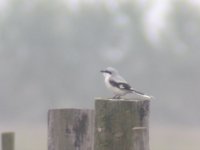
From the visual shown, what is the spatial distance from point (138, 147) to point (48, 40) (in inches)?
762

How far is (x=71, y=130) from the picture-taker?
5.75m

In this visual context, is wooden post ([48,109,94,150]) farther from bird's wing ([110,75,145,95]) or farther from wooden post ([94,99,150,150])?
bird's wing ([110,75,145,95])

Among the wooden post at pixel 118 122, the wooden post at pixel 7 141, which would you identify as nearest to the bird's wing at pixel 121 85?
the wooden post at pixel 7 141

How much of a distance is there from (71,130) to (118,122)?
1.57 feet

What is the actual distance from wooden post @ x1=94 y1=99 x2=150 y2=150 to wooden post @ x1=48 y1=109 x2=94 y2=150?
0.85ft

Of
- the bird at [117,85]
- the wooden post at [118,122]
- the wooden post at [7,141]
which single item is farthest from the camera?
the bird at [117,85]

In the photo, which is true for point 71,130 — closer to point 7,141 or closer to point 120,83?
point 7,141

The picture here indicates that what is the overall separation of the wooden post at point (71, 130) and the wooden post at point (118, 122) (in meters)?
0.26

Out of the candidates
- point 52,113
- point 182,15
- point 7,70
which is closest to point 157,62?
point 182,15

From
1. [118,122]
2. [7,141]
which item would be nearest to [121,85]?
[7,141]

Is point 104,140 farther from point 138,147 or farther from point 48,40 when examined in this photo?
point 48,40

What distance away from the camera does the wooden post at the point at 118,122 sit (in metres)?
5.36

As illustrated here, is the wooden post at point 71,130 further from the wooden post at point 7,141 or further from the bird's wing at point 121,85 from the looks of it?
the bird's wing at point 121,85

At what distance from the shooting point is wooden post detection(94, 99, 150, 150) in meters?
5.36
